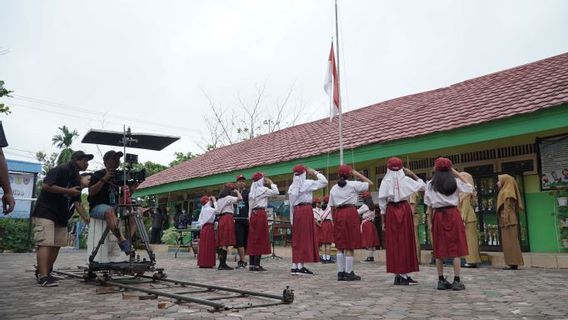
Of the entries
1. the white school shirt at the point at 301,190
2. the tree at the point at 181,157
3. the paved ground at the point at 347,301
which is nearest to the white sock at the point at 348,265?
the paved ground at the point at 347,301

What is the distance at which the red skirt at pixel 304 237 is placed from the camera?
8328 millimetres

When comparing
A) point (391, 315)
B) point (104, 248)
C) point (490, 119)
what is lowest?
point (391, 315)

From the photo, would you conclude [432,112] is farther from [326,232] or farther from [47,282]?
[47,282]

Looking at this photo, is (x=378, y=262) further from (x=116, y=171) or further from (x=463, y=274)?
(x=116, y=171)

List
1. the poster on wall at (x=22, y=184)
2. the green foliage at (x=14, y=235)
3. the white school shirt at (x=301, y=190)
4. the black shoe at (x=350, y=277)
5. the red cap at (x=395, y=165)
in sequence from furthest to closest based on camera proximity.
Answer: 1. the green foliage at (x=14, y=235)
2. the poster on wall at (x=22, y=184)
3. the white school shirt at (x=301, y=190)
4. the black shoe at (x=350, y=277)
5. the red cap at (x=395, y=165)

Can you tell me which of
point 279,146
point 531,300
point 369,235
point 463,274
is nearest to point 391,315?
point 531,300

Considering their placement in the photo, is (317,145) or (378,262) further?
(317,145)

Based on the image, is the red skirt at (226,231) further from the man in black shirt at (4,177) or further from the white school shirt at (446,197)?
the man in black shirt at (4,177)

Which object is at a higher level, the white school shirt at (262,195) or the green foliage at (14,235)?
the white school shirt at (262,195)

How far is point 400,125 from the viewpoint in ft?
39.6

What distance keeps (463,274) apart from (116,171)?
5958 mm

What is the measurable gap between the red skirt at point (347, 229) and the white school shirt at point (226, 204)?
10.3 feet

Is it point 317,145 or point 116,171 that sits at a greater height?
point 317,145

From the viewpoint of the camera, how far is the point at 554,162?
9.23 meters
